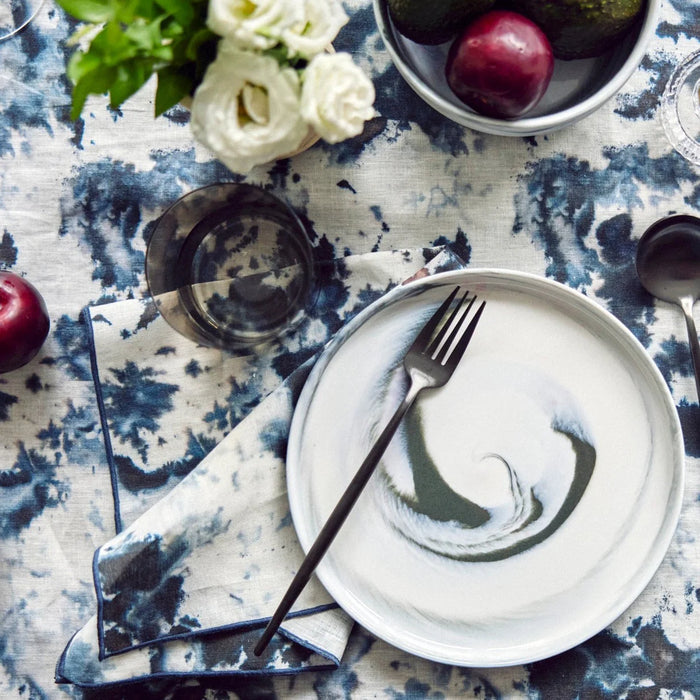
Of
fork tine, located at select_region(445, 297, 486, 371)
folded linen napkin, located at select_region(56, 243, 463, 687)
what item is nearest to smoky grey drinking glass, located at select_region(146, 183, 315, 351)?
folded linen napkin, located at select_region(56, 243, 463, 687)

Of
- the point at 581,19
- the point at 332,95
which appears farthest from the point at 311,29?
the point at 581,19

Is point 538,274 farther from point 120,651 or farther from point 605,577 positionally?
point 120,651

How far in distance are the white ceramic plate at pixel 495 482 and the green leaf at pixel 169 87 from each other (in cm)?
24

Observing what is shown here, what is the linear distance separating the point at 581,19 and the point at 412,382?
0.29 metres

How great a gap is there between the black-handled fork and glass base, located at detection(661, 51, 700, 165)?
0.74ft

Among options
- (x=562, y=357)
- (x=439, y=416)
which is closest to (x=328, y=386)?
(x=439, y=416)

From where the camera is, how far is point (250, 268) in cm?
64

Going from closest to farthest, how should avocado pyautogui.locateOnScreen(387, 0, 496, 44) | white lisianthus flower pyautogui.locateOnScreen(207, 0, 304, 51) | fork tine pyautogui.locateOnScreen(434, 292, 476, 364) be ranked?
white lisianthus flower pyautogui.locateOnScreen(207, 0, 304, 51)
avocado pyautogui.locateOnScreen(387, 0, 496, 44)
fork tine pyautogui.locateOnScreen(434, 292, 476, 364)

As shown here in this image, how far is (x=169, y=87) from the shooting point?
1.50ft

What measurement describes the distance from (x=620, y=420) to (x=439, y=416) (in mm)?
150

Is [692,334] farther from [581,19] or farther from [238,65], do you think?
[238,65]

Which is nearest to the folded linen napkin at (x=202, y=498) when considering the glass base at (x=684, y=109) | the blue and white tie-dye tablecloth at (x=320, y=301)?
the blue and white tie-dye tablecloth at (x=320, y=301)

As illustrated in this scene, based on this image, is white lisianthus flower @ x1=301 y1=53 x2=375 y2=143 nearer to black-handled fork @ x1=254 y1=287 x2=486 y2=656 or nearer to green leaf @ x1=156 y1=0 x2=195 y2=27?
green leaf @ x1=156 y1=0 x2=195 y2=27

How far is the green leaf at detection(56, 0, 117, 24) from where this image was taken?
41 centimetres
